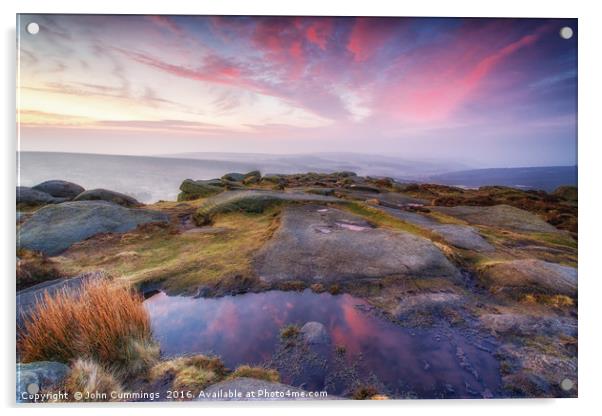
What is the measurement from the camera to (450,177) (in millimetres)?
5406

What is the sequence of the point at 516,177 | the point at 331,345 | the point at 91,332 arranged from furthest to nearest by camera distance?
1. the point at 516,177
2. the point at 331,345
3. the point at 91,332

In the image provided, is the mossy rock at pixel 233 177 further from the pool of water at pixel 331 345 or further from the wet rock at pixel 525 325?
the wet rock at pixel 525 325

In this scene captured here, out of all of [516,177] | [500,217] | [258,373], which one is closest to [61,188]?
[258,373]

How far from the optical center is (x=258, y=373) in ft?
12.9

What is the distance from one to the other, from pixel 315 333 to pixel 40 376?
332 cm

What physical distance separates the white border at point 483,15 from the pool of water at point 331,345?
1.43 meters

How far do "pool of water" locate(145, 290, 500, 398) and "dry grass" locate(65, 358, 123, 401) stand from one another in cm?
69

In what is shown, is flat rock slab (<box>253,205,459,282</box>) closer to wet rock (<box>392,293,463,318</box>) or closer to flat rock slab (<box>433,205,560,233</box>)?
wet rock (<box>392,293,463,318</box>)


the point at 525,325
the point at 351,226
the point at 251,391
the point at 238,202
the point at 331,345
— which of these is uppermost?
the point at 238,202

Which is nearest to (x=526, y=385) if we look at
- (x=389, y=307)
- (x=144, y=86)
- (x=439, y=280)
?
(x=439, y=280)


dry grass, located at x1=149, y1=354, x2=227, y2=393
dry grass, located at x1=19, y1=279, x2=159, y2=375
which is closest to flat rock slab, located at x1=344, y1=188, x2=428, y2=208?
dry grass, located at x1=149, y1=354, x2=227, y2=393

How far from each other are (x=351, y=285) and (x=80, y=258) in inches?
155

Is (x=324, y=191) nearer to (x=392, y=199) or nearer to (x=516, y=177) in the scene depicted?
(x=392, y=199)

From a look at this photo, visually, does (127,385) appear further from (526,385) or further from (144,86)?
(526,385)
